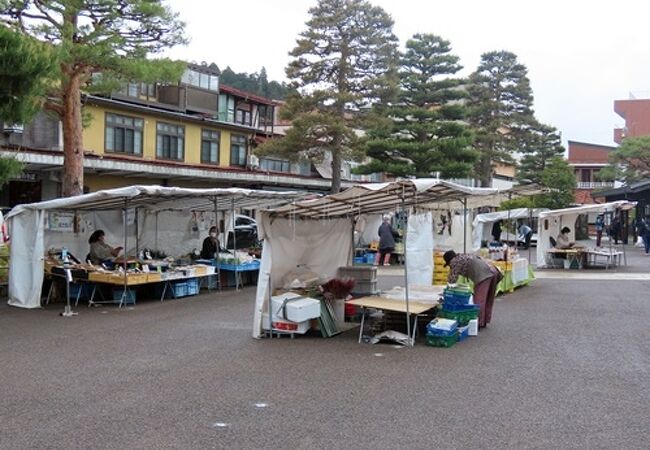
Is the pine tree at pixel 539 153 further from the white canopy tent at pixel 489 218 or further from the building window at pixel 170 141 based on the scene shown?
the building window at pixel 170 141

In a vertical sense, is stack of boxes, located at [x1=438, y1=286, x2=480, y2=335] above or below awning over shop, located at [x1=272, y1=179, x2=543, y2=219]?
below

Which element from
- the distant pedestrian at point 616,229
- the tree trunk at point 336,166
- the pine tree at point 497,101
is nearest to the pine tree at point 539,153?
the pine tree at point 497,101

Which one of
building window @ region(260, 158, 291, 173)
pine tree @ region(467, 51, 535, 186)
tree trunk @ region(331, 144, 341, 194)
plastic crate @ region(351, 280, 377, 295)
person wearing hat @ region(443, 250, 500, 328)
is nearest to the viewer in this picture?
person wearing hat @ region(443, 250, 500, 328)

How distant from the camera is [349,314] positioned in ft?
34.8

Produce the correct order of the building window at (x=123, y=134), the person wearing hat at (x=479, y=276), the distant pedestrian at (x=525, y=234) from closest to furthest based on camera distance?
the person wearing hat at (x=479, y=276) → the building window at (x=123, y=134) → the distant pedestrian at (x=525, y=234)

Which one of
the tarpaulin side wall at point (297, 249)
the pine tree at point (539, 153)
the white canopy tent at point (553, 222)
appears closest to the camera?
the tarpaulin side wall at point (297, 249)

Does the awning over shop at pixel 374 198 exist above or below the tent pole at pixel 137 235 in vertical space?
above

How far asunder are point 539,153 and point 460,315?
38.7 m

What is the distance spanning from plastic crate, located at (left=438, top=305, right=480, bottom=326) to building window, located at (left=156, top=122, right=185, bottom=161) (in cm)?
2189

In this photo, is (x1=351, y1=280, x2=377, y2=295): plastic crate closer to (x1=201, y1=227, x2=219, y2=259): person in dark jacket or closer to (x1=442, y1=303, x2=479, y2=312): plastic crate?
(x1=442, y1=303, x2=479, y2=312): plastic crate

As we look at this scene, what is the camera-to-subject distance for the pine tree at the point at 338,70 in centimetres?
2812

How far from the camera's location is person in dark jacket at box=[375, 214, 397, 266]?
68.9 feet

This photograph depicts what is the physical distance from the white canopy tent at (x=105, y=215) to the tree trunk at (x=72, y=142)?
184 cm

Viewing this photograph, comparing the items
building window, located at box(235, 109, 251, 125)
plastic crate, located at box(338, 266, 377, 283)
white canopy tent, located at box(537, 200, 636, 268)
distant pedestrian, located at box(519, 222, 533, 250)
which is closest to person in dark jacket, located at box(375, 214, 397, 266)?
white canopy tent, located at box(537, 200, 636, 268)
